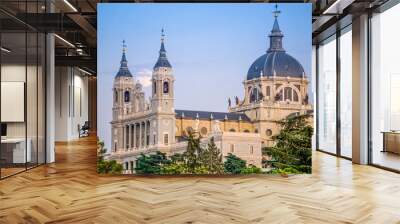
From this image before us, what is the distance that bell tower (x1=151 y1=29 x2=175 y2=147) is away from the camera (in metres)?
6.94

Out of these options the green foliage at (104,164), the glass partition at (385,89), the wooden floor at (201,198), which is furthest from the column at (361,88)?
the green foliage at (104,164)

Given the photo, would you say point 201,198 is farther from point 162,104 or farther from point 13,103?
point 13,103

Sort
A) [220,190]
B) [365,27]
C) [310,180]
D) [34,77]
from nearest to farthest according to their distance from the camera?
[220,190] < [310,180] < [34,77] < [365,27]

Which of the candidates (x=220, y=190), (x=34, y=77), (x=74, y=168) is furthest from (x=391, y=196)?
(x=34, y=77)

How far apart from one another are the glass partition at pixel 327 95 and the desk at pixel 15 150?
7.27 m

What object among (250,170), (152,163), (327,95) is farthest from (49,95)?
(327,95)

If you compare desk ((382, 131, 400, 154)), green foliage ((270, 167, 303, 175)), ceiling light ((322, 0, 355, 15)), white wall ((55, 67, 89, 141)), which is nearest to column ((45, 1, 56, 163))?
green foliage ((270, 167, 303, 175))

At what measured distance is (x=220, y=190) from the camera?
5.75m

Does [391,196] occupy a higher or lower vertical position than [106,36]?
lower

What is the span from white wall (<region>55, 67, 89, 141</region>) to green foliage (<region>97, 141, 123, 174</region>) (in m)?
10.1

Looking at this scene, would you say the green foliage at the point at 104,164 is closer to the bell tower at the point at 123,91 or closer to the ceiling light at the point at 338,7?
the bell tower at the point at 123,91

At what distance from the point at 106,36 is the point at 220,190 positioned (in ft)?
10.6

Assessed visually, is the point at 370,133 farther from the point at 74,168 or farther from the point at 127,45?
the point at 74,168

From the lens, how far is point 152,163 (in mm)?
6910
